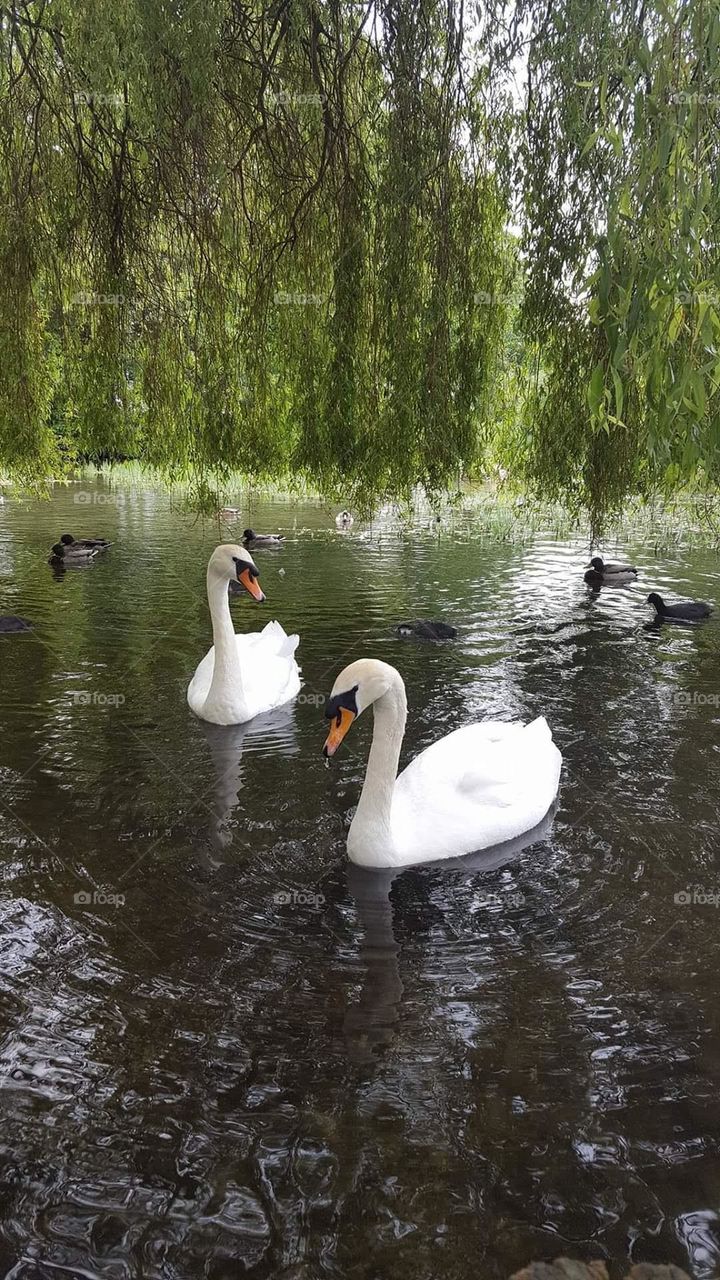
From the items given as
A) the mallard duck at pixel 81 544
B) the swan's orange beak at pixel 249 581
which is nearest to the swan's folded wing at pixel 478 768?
the swan's orange beak at pixel 249 581

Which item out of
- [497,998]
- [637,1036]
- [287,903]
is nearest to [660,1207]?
[637,1036]

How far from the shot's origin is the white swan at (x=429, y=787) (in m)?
5.04

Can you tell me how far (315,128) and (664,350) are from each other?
3.85 m

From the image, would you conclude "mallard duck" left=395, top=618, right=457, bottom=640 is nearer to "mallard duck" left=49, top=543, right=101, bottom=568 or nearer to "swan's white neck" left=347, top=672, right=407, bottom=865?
"swan's white neck" left=347, top=672, right=407, bottom=865

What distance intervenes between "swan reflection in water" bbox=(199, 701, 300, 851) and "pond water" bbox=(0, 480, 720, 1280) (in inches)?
1.2

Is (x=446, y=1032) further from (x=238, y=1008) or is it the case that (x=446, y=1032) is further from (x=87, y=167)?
(x=87, y=167)

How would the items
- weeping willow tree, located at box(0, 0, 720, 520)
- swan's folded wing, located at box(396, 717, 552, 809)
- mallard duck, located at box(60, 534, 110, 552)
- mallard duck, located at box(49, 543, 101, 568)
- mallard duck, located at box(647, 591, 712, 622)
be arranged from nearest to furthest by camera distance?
swan's folded wing, located at box(396, 717, 552, 809) → weeping willow tree, located at box(0, 0, 720, 520) → mallard duck, located at box(647, 591, 712, 622) → mallard duck, located at box(49, 543, 101, 568) → mallard duck, located at box(60, 534, 110, 552)

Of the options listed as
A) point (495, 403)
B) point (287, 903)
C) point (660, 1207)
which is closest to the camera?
point (660, 1207)

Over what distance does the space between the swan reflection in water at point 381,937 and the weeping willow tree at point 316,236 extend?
2.05m

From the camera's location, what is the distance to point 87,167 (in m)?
6.76

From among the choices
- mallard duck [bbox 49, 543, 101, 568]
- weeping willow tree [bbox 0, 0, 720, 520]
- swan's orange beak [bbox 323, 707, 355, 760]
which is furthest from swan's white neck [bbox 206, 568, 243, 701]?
mallard duck [bbox 49, 543, 101, 568]

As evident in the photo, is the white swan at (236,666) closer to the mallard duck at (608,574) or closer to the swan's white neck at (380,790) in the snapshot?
the swan's white neck at (380,790)

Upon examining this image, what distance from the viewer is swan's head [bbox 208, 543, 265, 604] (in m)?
7.77

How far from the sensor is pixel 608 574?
12727 mm
